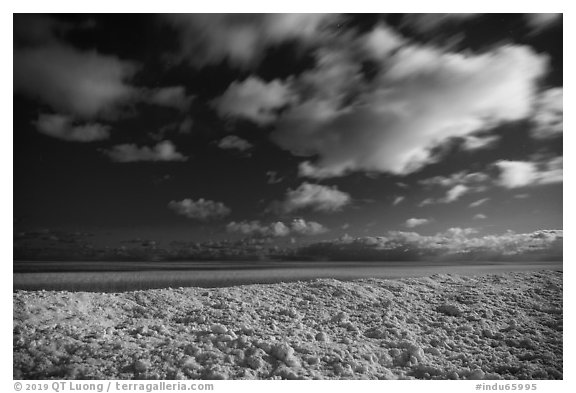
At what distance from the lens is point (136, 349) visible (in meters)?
5.24

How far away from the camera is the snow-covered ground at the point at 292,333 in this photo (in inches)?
201

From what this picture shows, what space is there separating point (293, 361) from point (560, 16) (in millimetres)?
7650

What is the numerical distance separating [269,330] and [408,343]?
230cm

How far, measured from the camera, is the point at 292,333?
20.1 ft

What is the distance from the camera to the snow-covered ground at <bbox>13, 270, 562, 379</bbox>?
5094 millimetres
